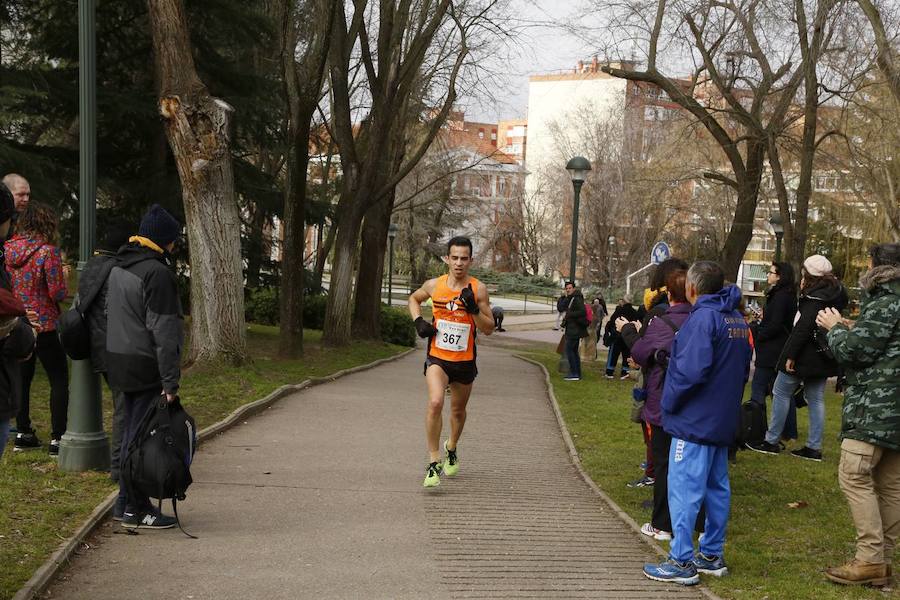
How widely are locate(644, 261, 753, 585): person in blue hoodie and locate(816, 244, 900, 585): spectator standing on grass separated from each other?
65cm

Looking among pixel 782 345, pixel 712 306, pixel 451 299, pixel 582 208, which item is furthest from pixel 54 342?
pixel 582 208

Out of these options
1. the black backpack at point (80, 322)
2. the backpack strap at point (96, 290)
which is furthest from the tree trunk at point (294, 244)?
the backpack strap at point (96, 290)

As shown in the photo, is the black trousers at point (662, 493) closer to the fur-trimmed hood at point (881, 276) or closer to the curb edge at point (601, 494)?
the curb edge at point (601, 494)

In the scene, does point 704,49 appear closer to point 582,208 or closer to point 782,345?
point 782,345

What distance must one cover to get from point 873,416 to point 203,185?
392 inches

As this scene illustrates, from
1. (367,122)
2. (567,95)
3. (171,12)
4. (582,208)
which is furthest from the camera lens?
(567,95)

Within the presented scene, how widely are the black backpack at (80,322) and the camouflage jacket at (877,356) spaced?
4.58 metres

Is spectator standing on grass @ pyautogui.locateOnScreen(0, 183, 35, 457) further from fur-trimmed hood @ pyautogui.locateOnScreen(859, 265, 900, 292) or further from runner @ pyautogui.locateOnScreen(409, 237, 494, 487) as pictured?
fur-trimmed hood @ pyautogui.locateOnScreen(859, 265, 900, 292)

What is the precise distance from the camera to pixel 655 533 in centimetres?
679

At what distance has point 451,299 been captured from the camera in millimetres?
8055

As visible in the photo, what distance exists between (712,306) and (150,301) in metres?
3.37

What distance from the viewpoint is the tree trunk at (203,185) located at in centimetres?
1329

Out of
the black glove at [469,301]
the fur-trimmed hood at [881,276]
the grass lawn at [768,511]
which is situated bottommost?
the grass lawn at [768,511]

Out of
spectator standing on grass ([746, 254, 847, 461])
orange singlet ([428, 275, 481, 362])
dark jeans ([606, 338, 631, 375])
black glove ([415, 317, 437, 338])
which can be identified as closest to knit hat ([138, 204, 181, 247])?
black glove ([415, 317, 437, 338])
